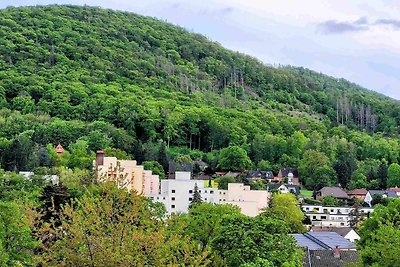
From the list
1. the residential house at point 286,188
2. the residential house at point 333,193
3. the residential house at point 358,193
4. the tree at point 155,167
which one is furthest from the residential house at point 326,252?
the residential house at point 358,193

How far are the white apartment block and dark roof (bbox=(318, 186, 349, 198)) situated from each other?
18.4 feet

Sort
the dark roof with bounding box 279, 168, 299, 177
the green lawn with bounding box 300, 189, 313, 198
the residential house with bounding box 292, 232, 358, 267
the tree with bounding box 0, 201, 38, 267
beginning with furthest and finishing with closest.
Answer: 1. the dark roof with bounding box 279, 168, 299, 177
2. the green lawn with bounding box 300, 189, 313, 198
3. the residential house with bounding box 292, 232, 358, 267
4. the tree with bounding box 0, 201, 38, 267

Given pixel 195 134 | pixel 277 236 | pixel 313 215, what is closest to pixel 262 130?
pixel 195 134

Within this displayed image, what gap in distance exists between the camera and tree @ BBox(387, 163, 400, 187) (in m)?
73.7

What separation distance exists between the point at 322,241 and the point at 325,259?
6.23 metres

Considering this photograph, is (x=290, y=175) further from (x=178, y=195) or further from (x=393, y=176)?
(x=178, y=195)

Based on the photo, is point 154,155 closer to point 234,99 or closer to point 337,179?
point 337,179

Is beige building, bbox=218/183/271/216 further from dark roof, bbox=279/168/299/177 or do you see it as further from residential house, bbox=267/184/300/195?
dark roof, bbox=279/168/299/177

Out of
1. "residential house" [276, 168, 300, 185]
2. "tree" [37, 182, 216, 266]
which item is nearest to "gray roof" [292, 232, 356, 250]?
"tree" [37, 182, 216, 266]

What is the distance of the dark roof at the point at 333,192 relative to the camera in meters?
67.0

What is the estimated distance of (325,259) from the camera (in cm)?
3241

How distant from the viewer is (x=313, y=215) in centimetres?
5928

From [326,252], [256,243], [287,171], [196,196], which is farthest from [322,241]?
[287,171]

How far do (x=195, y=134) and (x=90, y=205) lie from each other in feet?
250
